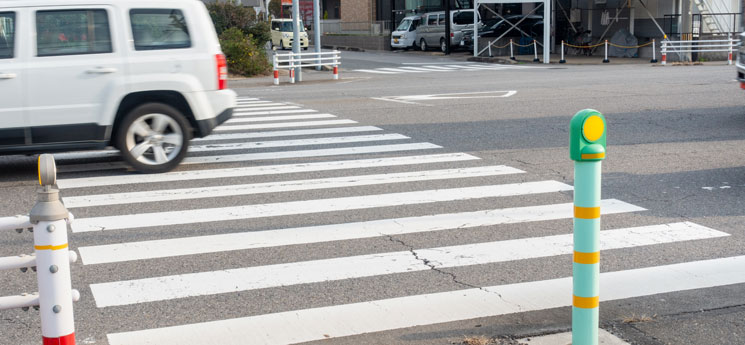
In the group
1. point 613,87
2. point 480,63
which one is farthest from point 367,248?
point 480,63

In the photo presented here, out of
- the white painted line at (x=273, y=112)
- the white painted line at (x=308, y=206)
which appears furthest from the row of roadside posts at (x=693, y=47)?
the white painted line at (x=308, y=206)

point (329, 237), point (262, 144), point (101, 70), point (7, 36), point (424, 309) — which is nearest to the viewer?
point (424, 309)

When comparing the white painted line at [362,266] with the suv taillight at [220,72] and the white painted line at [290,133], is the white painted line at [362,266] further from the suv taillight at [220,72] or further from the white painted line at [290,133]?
the white painted line at [290,133]

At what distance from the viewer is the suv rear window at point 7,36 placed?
908 cm

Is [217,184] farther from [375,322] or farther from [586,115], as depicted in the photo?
[586,115]

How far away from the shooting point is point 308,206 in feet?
26.3

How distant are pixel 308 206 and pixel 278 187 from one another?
39.0 inches

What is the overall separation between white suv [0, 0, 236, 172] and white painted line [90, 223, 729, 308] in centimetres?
399

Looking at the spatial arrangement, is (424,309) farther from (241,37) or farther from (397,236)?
(241,37)

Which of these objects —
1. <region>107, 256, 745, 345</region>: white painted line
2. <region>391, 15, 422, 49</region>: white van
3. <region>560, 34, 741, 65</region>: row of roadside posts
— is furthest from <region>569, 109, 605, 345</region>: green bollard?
<region>391, 15, 422, 49</region>: white van

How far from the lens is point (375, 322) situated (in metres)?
4.95

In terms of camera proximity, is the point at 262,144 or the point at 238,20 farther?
the point at 238,20

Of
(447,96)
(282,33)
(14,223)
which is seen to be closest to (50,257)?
(14,223)

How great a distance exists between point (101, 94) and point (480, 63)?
1093 inches
